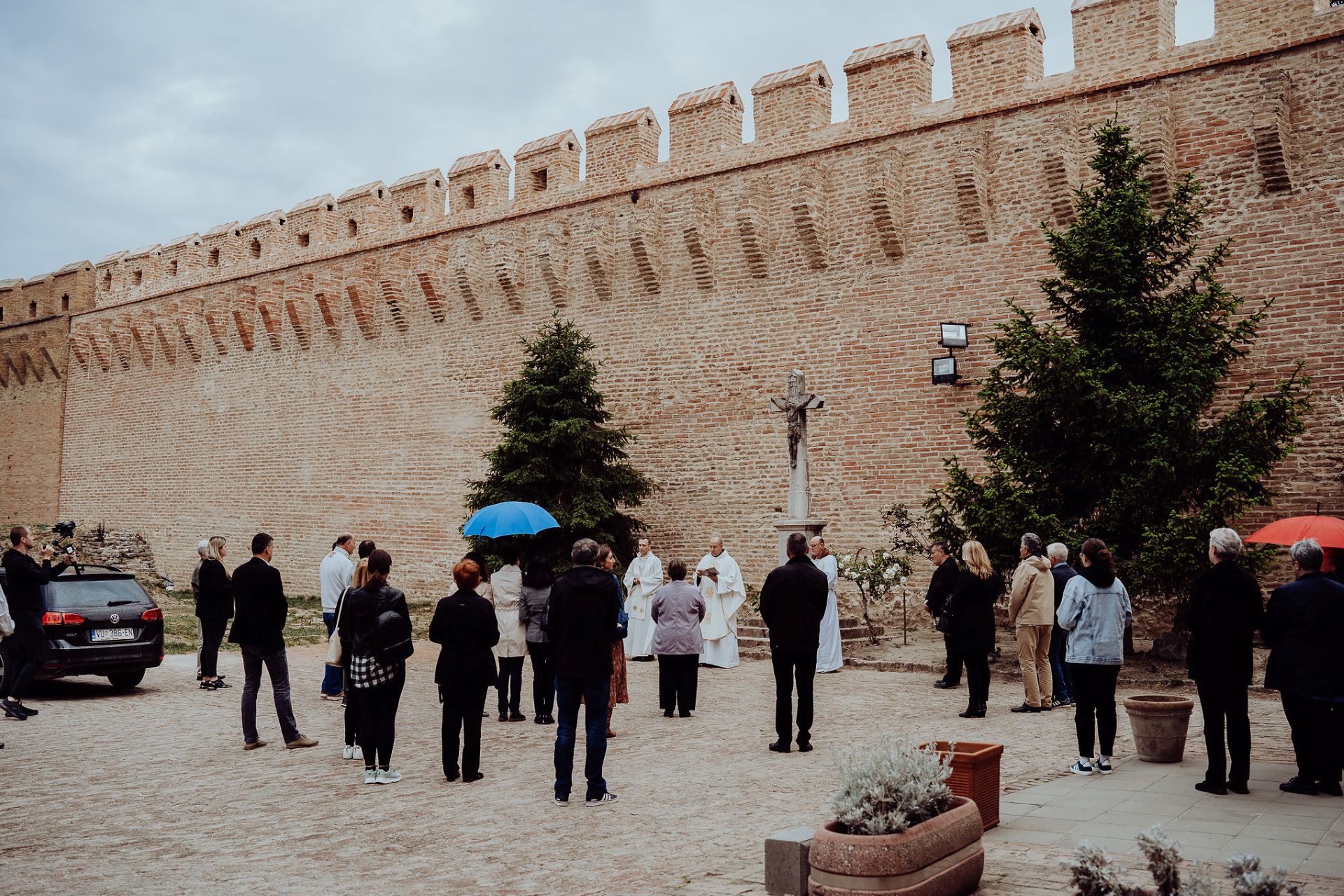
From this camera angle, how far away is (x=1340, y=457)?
11.9 m

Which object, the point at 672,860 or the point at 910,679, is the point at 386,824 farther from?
the point at 910,679

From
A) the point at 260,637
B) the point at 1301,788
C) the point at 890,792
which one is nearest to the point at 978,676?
the point at 1301,788

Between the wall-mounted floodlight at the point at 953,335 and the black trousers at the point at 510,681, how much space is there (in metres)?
7.78

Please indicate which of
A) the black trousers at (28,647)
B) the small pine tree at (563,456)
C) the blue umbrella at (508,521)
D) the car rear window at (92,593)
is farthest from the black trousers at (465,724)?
the small pine tree at (563,456)

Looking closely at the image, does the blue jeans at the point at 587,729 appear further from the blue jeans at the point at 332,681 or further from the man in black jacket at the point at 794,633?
the blue jeans at the point at 332,681

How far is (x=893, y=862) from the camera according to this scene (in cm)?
410

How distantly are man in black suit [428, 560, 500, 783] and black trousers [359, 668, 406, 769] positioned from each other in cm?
34

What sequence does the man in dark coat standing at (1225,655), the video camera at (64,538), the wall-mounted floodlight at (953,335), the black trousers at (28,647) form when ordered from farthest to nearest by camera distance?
1. the video camera at (64,538)
2. the wall-mounted floodlight at (953,335)
3. the black trousers at (28,647)
4. the man in dark coat standing at (1225,655)

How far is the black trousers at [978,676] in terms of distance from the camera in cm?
921

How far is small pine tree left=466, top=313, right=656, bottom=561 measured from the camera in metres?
16.1

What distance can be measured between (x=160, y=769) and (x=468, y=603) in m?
2.57

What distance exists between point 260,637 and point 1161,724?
6.54m

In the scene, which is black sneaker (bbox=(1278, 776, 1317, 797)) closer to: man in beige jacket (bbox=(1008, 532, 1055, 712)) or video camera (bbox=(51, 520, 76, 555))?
man in beige jacket (bbox=(1008, 532, 1055, 712))

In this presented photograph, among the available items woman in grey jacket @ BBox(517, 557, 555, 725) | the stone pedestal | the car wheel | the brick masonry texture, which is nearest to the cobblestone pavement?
woman in grey jacket @ BBox(517, 557, 555, 725)
